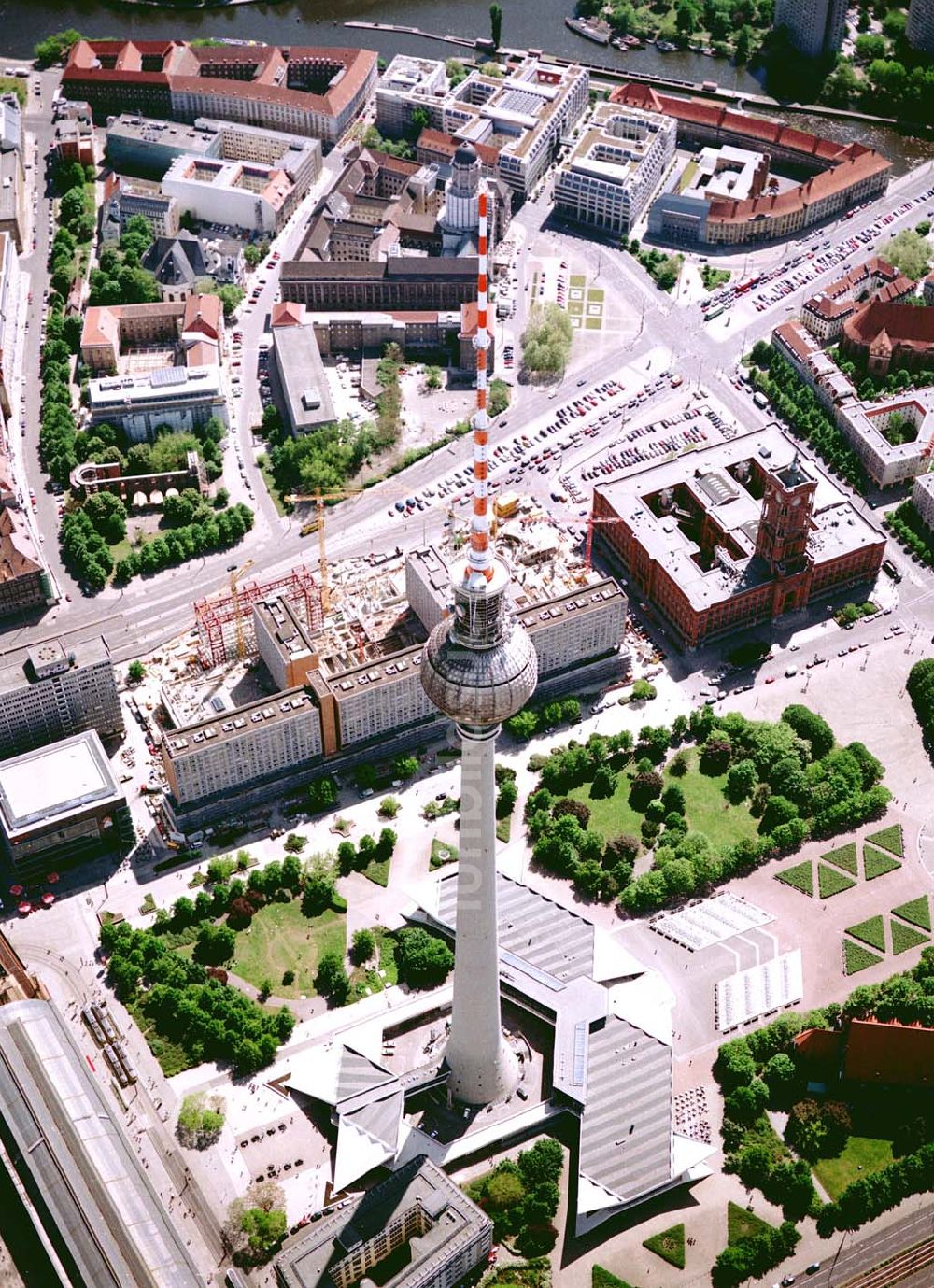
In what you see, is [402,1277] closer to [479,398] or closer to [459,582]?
[459,582]

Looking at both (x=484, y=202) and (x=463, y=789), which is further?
(x=463, y=789)

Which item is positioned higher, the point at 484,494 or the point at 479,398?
the point at 479,398

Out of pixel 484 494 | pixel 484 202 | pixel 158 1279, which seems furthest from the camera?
pixel 158 1279

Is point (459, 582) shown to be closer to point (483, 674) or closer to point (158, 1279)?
point (483, 674)

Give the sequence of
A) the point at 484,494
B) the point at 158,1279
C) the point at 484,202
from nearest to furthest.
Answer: the point at 484,202, the point at 484,494, the point at 158,1279

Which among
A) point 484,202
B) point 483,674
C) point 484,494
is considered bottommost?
point 483,674

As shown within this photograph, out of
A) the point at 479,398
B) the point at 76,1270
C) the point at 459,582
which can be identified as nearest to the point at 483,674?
the point at 459,582

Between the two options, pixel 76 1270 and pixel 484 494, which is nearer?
pixel 484 494

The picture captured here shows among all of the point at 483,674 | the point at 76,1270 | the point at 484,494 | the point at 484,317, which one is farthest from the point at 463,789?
the point at 76,1270

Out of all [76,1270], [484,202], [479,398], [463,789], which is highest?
[484,202]

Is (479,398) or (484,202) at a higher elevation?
(484,202)
